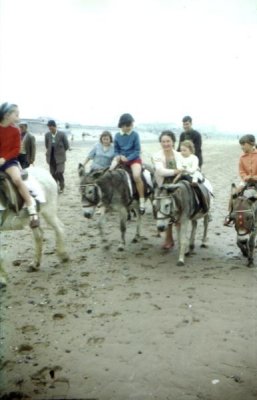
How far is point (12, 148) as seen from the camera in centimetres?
517

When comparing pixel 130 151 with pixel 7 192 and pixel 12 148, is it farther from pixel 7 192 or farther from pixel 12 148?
pixel 7 192

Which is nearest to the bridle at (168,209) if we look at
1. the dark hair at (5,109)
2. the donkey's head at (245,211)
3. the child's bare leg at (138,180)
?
the donkey's head at (245,211)

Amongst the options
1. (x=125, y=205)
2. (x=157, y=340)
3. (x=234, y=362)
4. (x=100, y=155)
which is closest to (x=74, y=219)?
(x=100, y=155)

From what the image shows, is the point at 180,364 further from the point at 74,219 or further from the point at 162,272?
the point at 74,219

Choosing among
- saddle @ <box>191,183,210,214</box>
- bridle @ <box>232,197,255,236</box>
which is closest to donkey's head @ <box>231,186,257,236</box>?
bridle @ <box>232,197,255,236</box>

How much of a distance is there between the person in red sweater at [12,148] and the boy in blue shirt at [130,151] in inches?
82.4

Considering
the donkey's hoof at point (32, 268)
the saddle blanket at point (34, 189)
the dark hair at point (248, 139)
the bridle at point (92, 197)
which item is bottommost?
the donkey's hoof at point (32, 268)

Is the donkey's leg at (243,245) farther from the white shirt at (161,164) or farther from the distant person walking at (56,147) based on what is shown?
the distant person walking at (56,147)

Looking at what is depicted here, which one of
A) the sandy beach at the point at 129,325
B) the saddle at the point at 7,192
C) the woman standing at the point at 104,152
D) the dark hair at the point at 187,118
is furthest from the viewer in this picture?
the dark hair at the point at 187,118

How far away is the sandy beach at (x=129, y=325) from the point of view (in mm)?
3262

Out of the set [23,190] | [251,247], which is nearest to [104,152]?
[23,190]

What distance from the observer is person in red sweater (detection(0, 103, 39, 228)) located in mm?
4937

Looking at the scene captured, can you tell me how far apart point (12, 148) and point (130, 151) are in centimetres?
256

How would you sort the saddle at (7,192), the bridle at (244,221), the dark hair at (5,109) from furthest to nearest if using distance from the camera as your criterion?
1. the bridle at (244,221)
2. the saddle at (7,192)
3. the dark hair at (5,109)
